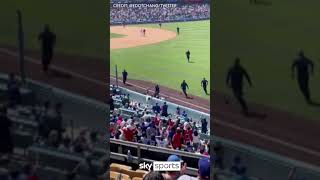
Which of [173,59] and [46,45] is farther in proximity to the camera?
[173,59]

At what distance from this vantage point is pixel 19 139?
4.06m

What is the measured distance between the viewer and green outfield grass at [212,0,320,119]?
400cm

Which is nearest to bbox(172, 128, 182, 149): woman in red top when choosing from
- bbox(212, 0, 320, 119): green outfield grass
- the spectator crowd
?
the spectator crowd

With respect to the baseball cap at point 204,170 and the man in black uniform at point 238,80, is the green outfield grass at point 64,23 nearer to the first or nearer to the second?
the man in black uniform at point 238,80

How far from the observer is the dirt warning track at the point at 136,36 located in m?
5.91

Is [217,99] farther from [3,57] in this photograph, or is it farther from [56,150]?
[3,57]

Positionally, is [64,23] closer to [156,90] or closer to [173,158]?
[173,158]

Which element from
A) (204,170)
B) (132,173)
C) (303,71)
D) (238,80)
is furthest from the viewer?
(132,173)

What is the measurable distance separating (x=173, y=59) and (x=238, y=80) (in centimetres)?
173

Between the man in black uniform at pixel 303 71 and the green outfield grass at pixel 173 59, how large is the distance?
147 centimetres

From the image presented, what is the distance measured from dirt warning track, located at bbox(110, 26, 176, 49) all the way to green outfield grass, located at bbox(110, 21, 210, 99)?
0.05 m

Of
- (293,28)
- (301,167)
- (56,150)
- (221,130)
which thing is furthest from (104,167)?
(293,28)

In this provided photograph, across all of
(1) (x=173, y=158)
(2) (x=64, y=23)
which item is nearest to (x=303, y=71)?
(1) (x=173, y=158)

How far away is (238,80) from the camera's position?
4133mm
